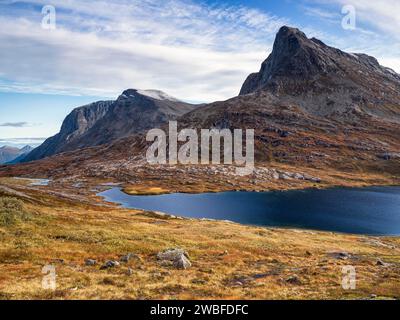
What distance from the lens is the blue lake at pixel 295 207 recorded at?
349ft

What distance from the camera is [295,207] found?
13575 centimetres

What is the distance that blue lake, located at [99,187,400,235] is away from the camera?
4186 inches

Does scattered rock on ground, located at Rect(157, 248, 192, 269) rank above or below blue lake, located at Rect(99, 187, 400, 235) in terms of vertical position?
above

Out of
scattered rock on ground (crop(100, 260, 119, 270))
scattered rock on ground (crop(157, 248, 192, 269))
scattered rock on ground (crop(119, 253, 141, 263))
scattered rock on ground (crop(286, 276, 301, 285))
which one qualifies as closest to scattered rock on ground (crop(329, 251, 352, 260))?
scattered rock on ground (crop(286, 276, 301, 285))

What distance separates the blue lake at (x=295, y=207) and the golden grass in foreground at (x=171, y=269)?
37.5m

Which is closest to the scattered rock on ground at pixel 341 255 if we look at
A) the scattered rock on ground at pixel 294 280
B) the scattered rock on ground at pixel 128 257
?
the scattered rock on ground at pixel 294 280

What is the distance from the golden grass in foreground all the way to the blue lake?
3747 cm

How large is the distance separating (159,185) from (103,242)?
146924 millimetres

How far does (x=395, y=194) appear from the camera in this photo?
169375mm

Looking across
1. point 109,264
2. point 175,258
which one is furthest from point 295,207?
point 109,264

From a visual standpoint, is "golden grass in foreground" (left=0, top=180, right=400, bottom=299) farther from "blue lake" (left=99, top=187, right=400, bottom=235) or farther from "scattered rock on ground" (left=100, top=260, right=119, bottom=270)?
"blue lake" (left=99, top=187, right=400, bottom=235)

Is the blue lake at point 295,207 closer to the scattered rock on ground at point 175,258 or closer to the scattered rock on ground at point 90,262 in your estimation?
the scattered rock on ground at point 175,258
